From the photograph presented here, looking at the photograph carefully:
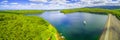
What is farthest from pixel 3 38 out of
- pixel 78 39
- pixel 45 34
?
pixel 78 39

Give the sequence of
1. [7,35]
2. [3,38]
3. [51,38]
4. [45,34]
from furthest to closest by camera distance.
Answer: [51,38], [45,34], [7,35], [3,38]

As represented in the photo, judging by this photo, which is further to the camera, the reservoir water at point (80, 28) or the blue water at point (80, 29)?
the reservoir water at point (80, 28)

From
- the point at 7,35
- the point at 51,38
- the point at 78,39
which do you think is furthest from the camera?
the point at 78,39

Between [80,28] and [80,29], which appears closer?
[80,29]

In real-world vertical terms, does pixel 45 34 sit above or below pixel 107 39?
below

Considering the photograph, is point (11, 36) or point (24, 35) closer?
point (11, 36)

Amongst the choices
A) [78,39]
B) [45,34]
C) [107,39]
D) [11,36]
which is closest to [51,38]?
[45,34]

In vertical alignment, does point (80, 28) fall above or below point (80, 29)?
below

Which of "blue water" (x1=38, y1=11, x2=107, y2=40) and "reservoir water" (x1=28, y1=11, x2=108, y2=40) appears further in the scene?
"reservoir water" (x1=28, y1=11, x2=108, y2=40)

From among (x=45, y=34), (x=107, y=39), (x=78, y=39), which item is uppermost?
(x=107, y=39)

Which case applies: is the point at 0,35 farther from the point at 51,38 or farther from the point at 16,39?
the point at 51,38
